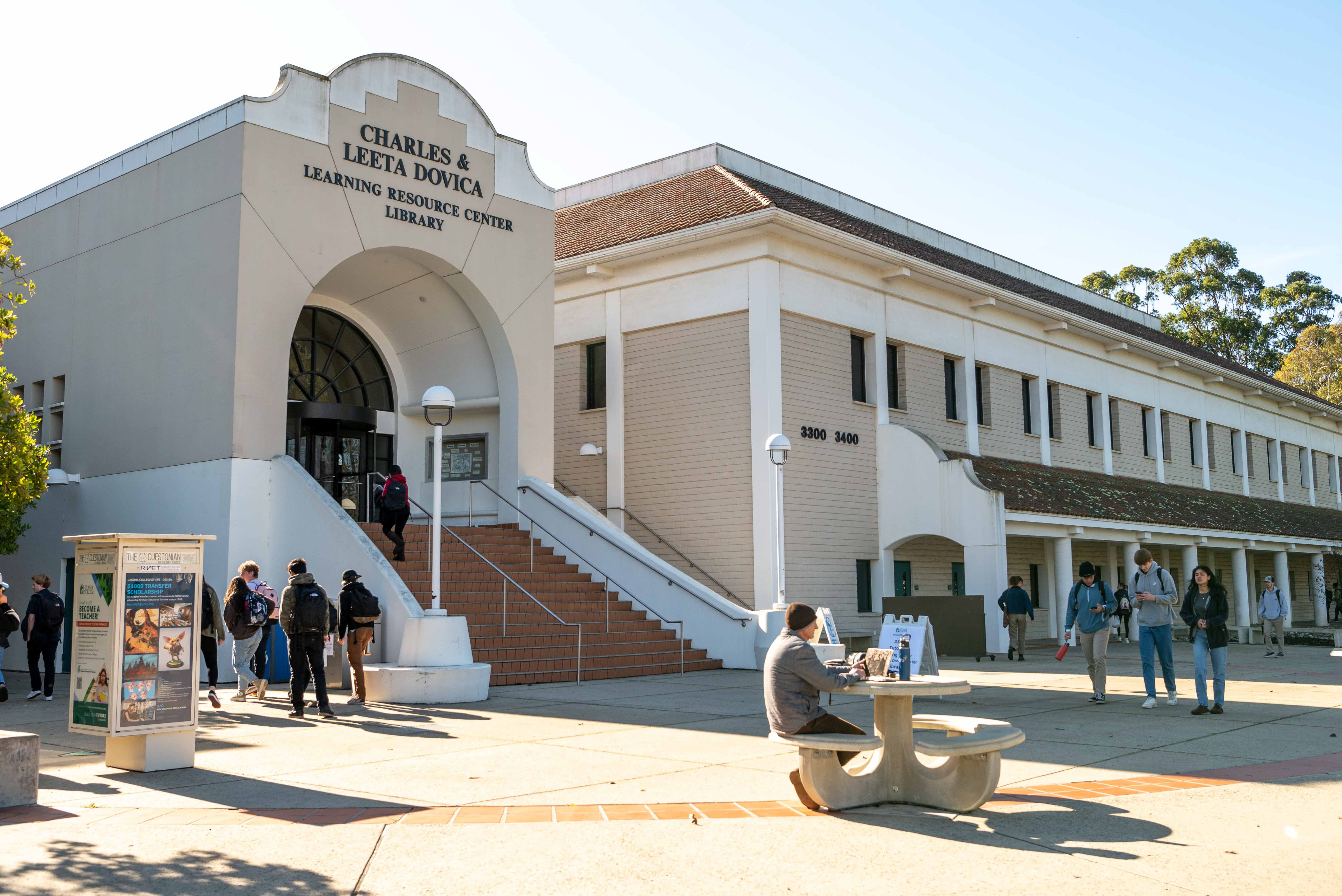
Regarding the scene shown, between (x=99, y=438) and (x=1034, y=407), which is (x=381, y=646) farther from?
(x=1034, y=407)

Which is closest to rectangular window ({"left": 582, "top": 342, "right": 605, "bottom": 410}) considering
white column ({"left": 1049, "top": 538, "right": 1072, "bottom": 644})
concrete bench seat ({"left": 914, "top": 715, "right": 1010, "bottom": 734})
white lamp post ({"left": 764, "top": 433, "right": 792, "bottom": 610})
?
white lamp post ({"left": 764, "top": 433, "right": 792, "bottom": 610})

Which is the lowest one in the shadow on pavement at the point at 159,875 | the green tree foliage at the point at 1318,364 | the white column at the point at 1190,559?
the shadow on pavement at the point at 159,875

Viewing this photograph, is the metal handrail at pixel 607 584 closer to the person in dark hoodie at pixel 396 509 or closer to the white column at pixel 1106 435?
the person in dark hoodie at pixel 396 509

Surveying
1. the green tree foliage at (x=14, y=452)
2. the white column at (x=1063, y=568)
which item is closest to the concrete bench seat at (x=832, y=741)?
the green tree foliage at (x=14, y=452)

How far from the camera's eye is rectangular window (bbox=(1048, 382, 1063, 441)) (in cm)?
3083

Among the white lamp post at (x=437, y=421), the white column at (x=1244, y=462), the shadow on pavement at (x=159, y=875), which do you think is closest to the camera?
the shadow on pavement at (x=159, y=875)

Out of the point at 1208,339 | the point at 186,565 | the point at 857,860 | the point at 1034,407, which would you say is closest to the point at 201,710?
the point at 186,565

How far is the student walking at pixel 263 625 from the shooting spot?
44.1 feet

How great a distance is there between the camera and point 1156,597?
12.7 m

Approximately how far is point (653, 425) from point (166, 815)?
57.8 feet

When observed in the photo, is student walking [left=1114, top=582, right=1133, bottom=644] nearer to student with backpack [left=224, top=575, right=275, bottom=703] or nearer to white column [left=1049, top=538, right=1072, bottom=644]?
white column [left=1049, top=538, right=1072, bottom=644]

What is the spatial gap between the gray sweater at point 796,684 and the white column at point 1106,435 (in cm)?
2766

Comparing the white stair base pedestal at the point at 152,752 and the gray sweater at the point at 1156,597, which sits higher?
the gray sweater at the point at 1156,597

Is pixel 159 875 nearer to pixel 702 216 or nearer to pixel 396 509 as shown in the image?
pixel 396 509
